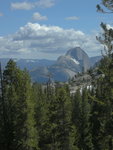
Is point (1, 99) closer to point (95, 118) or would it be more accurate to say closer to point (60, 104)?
point (60, 104)

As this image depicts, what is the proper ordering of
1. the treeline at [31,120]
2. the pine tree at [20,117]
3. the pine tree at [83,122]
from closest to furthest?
1. the pine tree at [20,117]
2. the treeline at [31,120]
3. the pine tree at [83,122]

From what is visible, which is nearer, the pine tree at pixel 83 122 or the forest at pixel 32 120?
the forest at pixel 32 120

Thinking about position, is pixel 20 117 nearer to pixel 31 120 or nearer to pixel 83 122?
pixel 31 120

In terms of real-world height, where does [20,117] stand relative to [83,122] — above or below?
above

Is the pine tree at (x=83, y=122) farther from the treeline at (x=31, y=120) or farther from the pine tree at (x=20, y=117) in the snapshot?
the pine tree at (x=20, y=117)

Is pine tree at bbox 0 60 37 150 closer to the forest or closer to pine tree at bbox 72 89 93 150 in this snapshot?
the forest

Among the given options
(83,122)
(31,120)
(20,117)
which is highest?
(20,117)

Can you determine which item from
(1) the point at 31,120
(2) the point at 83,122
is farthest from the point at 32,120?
(2) the point at 83,122

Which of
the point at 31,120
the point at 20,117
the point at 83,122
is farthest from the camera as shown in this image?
the point at 83,122

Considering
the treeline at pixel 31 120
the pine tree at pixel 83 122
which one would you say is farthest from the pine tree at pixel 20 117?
the pine tree at pixel 83 122

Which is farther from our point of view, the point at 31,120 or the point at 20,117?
the point at 20,117

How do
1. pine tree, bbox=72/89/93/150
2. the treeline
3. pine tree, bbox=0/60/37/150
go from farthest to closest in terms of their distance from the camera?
pine tree, bbox=72/89/93/150
the treeline
pine tree, bbox=0/60/37/150

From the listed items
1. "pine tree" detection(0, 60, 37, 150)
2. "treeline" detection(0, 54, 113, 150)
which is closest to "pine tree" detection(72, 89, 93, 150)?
"treeline" detection(0, 54, 113, 150)

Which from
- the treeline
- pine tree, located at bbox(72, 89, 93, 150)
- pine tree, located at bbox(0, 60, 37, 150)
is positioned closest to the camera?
pine tree, located at bbox(0, 60, 37, 150)
